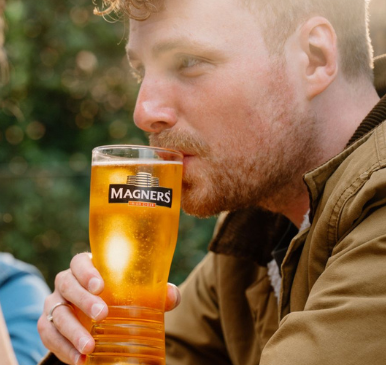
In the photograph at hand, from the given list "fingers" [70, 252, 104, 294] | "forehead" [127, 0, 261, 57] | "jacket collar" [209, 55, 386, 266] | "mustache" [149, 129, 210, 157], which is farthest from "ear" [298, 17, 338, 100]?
"fingers" [70, 252, 104, 294]

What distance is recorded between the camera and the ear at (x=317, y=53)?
211 cm

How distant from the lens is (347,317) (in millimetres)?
1327

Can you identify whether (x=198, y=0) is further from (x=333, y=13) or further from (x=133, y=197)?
(x=133, y=197)

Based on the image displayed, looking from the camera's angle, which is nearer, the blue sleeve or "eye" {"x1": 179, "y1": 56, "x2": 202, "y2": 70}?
"eye" {"x1": 179, "y1": 56, "x2": 202, "y2": 70}

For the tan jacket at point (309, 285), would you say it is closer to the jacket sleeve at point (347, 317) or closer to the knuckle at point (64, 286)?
the jacket sleeve at point (347, 317)

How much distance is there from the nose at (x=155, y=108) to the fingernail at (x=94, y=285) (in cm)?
53

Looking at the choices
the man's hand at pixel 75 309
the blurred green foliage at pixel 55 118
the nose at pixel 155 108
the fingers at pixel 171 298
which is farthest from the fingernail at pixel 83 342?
the blurred green foliage at pixel 55 118

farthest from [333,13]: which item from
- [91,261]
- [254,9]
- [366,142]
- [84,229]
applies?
[84,229]

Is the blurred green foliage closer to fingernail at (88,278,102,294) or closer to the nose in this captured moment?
the nose

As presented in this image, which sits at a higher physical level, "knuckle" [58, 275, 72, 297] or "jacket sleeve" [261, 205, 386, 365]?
"knuckle" [58, 275, 72, 297]

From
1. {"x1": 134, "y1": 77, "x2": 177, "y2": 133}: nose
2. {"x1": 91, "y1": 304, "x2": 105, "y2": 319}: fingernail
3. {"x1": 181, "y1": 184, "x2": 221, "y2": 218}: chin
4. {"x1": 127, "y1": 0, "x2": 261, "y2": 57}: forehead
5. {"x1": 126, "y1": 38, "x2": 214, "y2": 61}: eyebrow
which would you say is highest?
{"x1": 127, "y1": 0, "x2": 261, "y2": 57}: forehead

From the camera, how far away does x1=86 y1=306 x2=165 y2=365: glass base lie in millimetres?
1658

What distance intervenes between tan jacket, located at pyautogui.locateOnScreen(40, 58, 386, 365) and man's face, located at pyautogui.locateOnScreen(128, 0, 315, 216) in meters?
0.32

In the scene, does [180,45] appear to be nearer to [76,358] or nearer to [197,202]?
[197,202]
